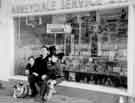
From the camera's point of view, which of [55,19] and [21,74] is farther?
[21,74]

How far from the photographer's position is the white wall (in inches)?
193

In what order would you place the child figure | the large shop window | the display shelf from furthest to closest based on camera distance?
1. the large shop window
2. the child figure
3. the display shelf

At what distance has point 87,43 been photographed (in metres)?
4.53

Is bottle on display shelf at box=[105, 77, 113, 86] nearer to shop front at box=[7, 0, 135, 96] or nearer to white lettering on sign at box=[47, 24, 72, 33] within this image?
shop front at box=[7, 0, 135, 96]

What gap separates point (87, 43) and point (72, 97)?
4.33ft

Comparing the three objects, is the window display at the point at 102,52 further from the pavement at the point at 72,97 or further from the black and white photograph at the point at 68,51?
the pavement at the point at 72,97

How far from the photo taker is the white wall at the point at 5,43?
489 cm

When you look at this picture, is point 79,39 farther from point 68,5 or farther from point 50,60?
point 50,60

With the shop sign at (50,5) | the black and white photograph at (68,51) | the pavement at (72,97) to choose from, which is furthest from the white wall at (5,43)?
the pavement at (72,97)

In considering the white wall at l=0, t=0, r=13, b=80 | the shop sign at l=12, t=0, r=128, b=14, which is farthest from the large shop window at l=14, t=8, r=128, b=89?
the shop sign at l=12, t=0, r=128, b=14

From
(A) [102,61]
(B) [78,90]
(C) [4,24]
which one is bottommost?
(B) [78,90]

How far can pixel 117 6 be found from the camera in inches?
140

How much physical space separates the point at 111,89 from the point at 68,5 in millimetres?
1912

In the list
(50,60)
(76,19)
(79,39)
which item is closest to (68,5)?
(76,19)
